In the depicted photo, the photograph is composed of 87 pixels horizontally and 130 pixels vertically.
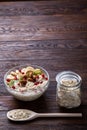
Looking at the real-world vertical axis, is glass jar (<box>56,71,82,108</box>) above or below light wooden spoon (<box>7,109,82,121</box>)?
above

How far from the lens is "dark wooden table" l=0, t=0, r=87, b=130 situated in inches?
56.8

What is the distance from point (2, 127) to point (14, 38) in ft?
2.21

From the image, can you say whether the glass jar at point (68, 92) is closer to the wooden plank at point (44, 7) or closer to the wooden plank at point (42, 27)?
the wooden plank at point (42, 27)

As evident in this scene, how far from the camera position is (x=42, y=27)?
203 centimetres

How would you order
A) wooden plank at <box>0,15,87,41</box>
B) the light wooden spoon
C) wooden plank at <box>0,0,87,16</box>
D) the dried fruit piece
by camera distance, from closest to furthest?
the light wooden spoon, the dried fruit piece, wooden plank at <box>0,15,87,41</box>, wooden plank at <box>0,0,87,16</box>

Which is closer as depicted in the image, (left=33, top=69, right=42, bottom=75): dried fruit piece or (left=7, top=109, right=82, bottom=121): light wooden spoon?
(left=7, top=109, right=82, bottom=121): light wooden spoon

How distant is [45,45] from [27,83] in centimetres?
45

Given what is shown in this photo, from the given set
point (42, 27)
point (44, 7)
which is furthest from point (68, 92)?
point (44, 7)

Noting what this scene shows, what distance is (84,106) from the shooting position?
4.90 ft

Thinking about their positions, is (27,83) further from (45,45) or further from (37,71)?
(45,45)

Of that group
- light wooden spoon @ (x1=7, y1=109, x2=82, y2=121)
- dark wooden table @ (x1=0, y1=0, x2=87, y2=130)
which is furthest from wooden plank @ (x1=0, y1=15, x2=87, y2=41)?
light wooden spoon @ (x1=7, y1=109, x2=82, y2=121)

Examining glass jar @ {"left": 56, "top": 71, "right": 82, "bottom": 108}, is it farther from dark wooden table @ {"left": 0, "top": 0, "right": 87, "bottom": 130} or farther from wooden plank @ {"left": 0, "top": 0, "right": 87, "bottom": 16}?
wooden plank @ {"left": 0, "top": 0, "right": 87, "bottom": 16}

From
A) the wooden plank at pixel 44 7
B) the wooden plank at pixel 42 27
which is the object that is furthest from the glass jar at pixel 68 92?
the wooden plank at pixel 44 7

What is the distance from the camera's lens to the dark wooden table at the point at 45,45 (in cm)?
144
